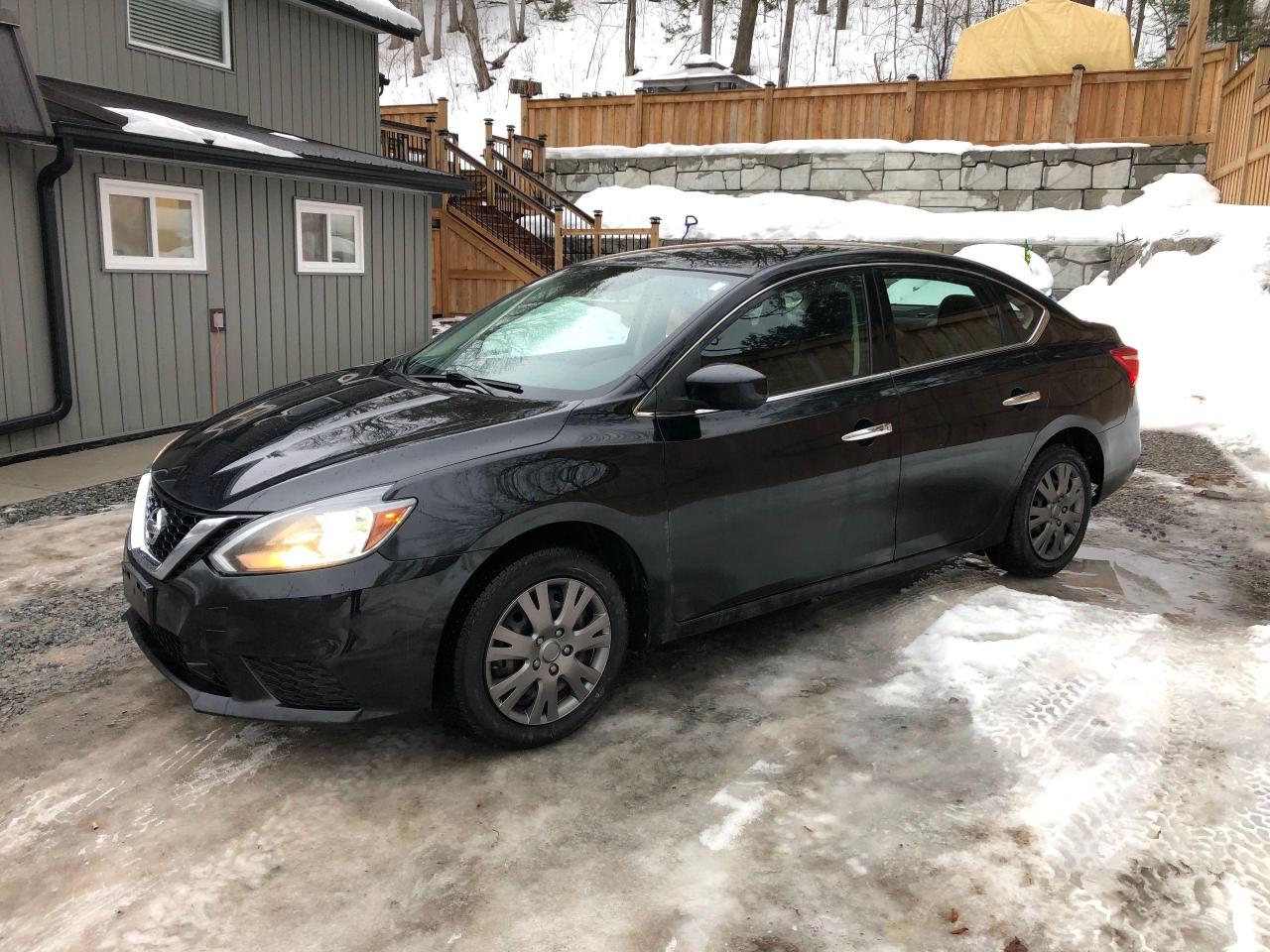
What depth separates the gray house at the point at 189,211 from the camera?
7656 mm

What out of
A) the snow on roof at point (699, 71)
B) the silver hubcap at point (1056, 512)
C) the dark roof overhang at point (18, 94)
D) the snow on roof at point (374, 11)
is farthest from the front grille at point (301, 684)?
the snow on roof at point (699, 71)

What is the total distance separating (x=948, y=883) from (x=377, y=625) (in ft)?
5.49

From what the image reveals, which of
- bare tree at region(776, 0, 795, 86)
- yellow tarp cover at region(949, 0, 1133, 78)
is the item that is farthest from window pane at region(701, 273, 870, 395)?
bare tree at region(776, 0, 795, 86)

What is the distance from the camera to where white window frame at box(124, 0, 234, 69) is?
354 inches

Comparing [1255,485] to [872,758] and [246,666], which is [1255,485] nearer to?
[872,758]

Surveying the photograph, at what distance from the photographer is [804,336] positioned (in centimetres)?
387

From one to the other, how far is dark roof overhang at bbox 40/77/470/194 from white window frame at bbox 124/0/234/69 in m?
0.44

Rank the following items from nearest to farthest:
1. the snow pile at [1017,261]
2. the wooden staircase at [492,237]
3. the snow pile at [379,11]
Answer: the snow pile at [379,11] → the snow pile at [1017,261] → the wooden staircase at [492,237]

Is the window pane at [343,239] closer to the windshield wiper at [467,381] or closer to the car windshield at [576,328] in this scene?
the car windshield at [576,328]

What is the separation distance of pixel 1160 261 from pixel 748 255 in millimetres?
10334

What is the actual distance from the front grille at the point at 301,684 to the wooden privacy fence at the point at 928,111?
728 inches

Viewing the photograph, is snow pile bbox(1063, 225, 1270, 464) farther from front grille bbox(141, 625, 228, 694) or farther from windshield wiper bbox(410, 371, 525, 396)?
front grille bbox(141, 625, 228, 694)

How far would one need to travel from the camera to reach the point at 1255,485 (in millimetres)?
6988

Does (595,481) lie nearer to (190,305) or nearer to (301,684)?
(301,684)
